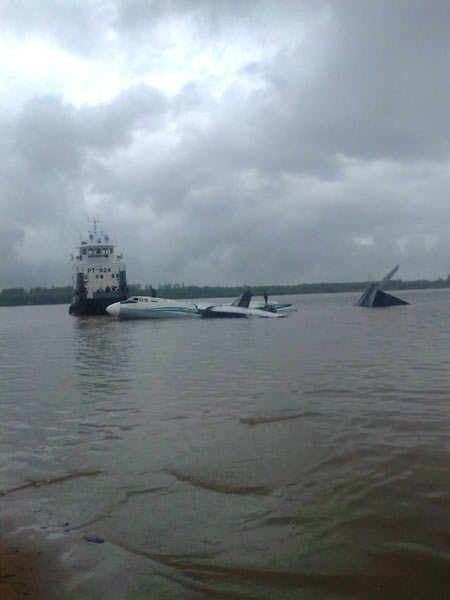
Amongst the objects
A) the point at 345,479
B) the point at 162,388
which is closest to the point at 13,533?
the point at 345,479

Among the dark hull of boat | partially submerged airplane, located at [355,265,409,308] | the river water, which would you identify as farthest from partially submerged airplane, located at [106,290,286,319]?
the river water

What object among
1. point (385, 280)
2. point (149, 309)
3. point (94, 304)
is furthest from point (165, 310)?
point (385, 280)

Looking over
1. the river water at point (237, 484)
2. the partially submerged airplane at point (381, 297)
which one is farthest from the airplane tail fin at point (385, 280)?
the river water at point (237, 484)

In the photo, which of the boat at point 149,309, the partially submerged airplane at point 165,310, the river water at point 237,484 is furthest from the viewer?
the partially submerged airplane at point 165,310

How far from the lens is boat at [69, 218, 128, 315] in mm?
56250

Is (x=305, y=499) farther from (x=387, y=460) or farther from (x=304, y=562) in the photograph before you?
(x=387, y=460)

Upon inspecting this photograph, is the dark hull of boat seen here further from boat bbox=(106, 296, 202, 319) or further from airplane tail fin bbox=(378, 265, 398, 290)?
airplane tail fin bbox=(378, 265, 398, 290)

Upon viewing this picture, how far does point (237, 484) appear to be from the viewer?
5758 millimetres

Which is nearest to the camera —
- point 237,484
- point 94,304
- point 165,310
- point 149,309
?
point 237,484

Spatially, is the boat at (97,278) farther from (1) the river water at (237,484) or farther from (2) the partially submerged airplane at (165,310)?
(1) the river water at (237,484)

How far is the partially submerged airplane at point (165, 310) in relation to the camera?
4506cm

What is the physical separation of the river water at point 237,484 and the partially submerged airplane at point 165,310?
3203cm

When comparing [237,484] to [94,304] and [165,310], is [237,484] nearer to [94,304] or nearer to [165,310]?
[165,310]

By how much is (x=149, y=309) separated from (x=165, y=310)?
154 centimetres
